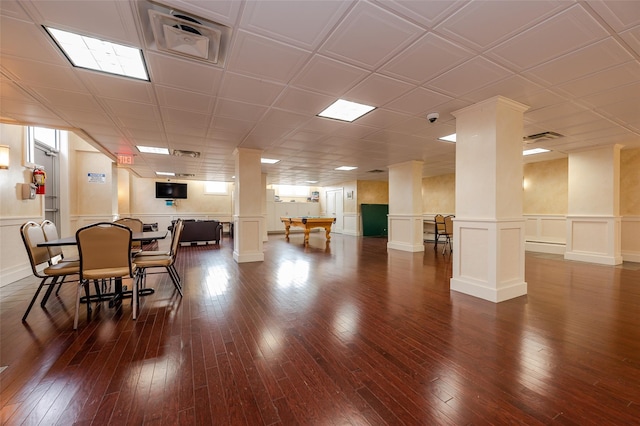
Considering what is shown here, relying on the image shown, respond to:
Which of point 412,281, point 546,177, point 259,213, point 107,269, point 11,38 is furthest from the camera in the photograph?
point 546,177

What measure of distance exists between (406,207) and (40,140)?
868cm

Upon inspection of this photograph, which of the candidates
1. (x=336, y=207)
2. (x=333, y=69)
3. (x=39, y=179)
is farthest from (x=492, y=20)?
(x=336, y=207)

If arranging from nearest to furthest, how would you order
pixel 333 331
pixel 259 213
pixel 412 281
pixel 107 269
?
pixel 333 331 → pixel 107 269 → pixel 412 281 → pixel 259 213

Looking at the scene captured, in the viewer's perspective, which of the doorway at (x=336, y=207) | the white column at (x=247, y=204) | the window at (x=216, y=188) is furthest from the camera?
the doorway at (x=336, y=207)

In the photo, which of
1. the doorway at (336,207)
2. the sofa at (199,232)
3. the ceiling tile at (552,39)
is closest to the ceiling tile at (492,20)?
the ceiling tile at (552,39)

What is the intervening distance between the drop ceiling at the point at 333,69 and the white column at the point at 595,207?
1.19m

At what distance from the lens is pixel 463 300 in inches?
127

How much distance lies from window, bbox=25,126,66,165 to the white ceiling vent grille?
13.6 ft

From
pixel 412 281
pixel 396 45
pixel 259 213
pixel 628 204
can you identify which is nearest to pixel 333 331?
pixel 412 281

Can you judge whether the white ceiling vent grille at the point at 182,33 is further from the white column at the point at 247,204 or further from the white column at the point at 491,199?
the white column at the point at 247,204

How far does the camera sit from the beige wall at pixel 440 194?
31.1 feet

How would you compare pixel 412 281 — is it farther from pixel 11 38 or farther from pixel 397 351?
pixel 11 38

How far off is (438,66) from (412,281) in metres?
3.06

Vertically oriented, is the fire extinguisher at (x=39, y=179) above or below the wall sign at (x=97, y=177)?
below
